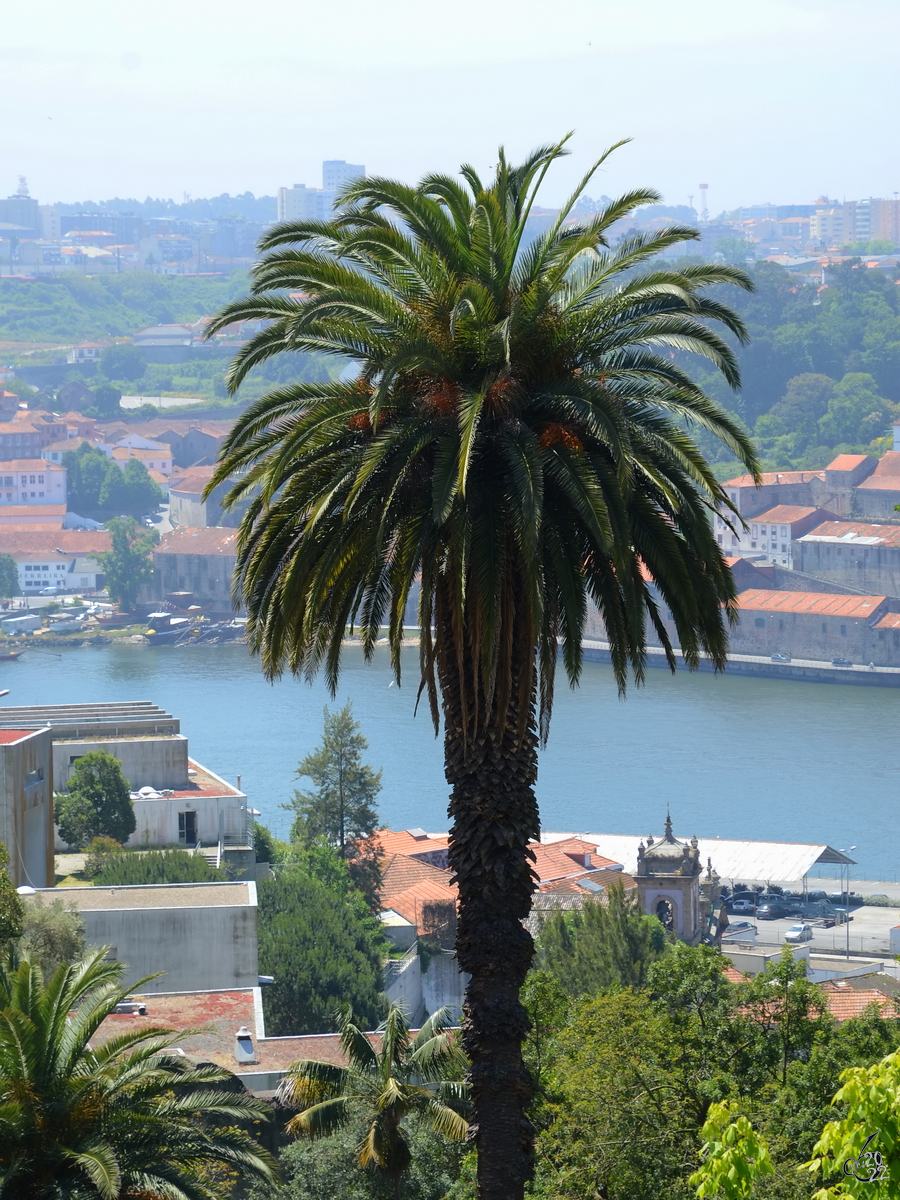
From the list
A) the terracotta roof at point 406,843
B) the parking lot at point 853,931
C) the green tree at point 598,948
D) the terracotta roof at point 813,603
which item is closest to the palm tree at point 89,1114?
the green tree at point 598,948

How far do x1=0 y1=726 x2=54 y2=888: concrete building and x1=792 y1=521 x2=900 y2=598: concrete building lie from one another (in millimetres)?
56314

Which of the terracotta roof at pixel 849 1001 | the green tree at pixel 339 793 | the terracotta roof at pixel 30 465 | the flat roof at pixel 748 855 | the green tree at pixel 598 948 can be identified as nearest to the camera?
the terracotta roof at pixel 849 1001

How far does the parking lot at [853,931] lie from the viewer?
1358 inches

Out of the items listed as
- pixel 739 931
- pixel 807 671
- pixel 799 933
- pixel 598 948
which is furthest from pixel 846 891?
pixel 807 671

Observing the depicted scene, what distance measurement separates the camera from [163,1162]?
676 centimetres

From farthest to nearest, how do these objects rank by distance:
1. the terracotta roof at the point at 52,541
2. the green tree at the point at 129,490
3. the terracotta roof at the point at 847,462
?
the green tree at the point at 129,490 → the terracotta roof at the point at 52,541 → the terracotta roof at the point at 847,462

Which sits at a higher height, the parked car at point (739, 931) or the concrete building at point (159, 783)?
the concrete building at point (159, 783)

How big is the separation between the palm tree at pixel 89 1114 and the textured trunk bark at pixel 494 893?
1169 millimetres

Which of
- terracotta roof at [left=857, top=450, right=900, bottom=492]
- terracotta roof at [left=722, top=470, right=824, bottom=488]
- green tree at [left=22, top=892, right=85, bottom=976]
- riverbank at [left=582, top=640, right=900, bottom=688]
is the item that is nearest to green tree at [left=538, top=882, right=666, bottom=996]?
green tree at [left=22, top=892, right=85, bottom=976]

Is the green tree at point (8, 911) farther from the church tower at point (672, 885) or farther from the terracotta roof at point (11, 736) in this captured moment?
the church tower at point (672, 885)

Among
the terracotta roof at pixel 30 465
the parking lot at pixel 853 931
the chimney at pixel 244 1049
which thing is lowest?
Answer: the parking lot at pixel 853 931

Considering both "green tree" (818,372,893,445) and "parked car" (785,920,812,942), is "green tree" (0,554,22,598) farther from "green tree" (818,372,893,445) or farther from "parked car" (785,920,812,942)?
"parked car" (785,920,812,942)

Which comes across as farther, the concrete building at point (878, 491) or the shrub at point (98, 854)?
the concrete building at point (878, 491)

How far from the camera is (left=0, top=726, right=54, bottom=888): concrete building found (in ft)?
59.7
